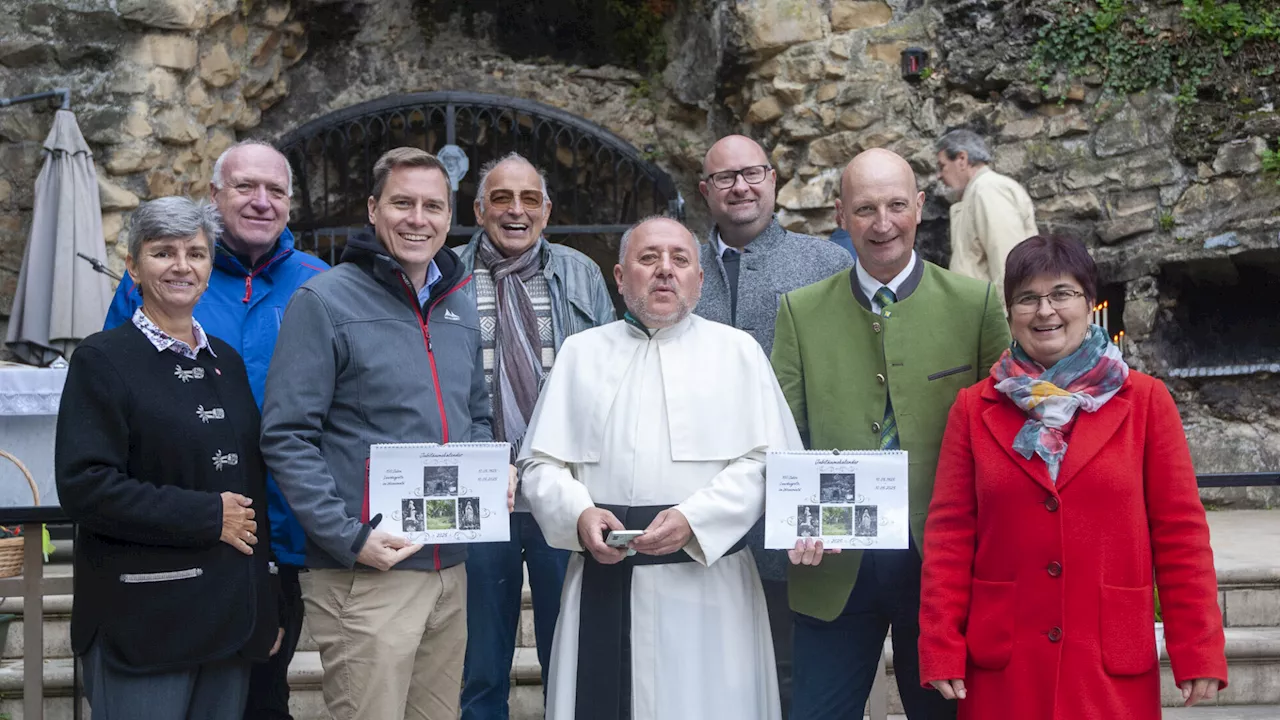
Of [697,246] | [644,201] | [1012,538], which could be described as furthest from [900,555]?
[644,201]

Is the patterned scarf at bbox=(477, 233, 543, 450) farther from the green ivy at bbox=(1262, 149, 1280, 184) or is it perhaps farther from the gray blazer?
the green ivy at bbox=(1262, 149, 1280, 184)

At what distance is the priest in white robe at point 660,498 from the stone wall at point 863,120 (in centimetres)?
428

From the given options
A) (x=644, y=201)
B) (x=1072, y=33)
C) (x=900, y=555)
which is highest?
(x=1072, y=33)

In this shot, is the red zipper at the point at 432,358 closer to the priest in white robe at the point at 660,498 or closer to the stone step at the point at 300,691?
the priest in white robe at the point at 660,498

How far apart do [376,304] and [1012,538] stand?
1.53m

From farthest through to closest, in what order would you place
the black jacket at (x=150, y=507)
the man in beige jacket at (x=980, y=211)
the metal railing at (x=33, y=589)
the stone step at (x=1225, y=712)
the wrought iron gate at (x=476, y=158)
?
the wrought iron gate at (x=476, y=158), the man in beige jacket at (x=980, y=211), the stone step at (x=1225, y=712), the metal railing at (x=33, y=589), the black jacket at (x=150, y=507)

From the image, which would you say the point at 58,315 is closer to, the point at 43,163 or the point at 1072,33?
the point at 43,163

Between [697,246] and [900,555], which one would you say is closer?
[900,555]

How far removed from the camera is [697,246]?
3158mm

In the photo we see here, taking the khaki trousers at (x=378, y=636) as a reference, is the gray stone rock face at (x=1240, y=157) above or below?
above

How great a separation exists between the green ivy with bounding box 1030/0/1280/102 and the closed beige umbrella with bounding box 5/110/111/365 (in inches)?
207

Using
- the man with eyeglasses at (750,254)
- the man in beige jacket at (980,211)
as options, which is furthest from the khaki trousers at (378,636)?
the man in beige jacket at (980,211)

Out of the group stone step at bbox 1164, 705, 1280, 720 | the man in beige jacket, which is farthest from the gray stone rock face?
stone step at bbox 1164, 705, 1280, 720

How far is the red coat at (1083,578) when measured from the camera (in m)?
2.50
